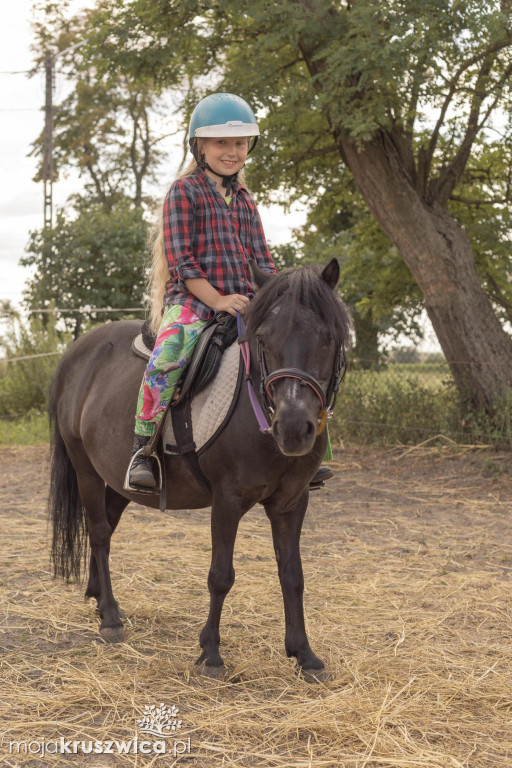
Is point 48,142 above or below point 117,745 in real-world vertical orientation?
above

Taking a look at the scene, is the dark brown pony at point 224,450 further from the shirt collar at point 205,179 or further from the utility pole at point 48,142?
the utility pole at point 48,142

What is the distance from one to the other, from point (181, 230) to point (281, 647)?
1950 mm

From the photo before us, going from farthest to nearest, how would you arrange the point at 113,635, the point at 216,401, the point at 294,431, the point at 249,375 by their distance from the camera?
the point at 113,635 < the point at 216,401 < the point at 249,375 < the point at 294,431

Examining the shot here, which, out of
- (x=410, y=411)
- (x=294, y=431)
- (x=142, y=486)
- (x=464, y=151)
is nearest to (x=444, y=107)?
(x=464, y=151)

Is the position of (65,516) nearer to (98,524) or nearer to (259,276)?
(98,524)

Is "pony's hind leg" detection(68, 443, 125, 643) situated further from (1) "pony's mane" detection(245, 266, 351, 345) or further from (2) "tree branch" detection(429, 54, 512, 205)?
(2) "tree branch" detection(429, 54, 512, 205)

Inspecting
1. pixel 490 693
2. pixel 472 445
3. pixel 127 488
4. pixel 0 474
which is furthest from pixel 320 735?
pixel 0 474

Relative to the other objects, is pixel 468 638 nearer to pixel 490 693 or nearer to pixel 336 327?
pixel 490 693

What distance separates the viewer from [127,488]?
3609mm

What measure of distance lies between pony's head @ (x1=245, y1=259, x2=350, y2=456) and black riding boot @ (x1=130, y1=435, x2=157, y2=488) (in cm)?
78

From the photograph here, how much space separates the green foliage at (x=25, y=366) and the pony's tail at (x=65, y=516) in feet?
29.6

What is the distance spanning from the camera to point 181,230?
345cm

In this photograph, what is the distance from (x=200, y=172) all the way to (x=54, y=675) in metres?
2.25

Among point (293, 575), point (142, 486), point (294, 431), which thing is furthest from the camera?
point (142, 486)
